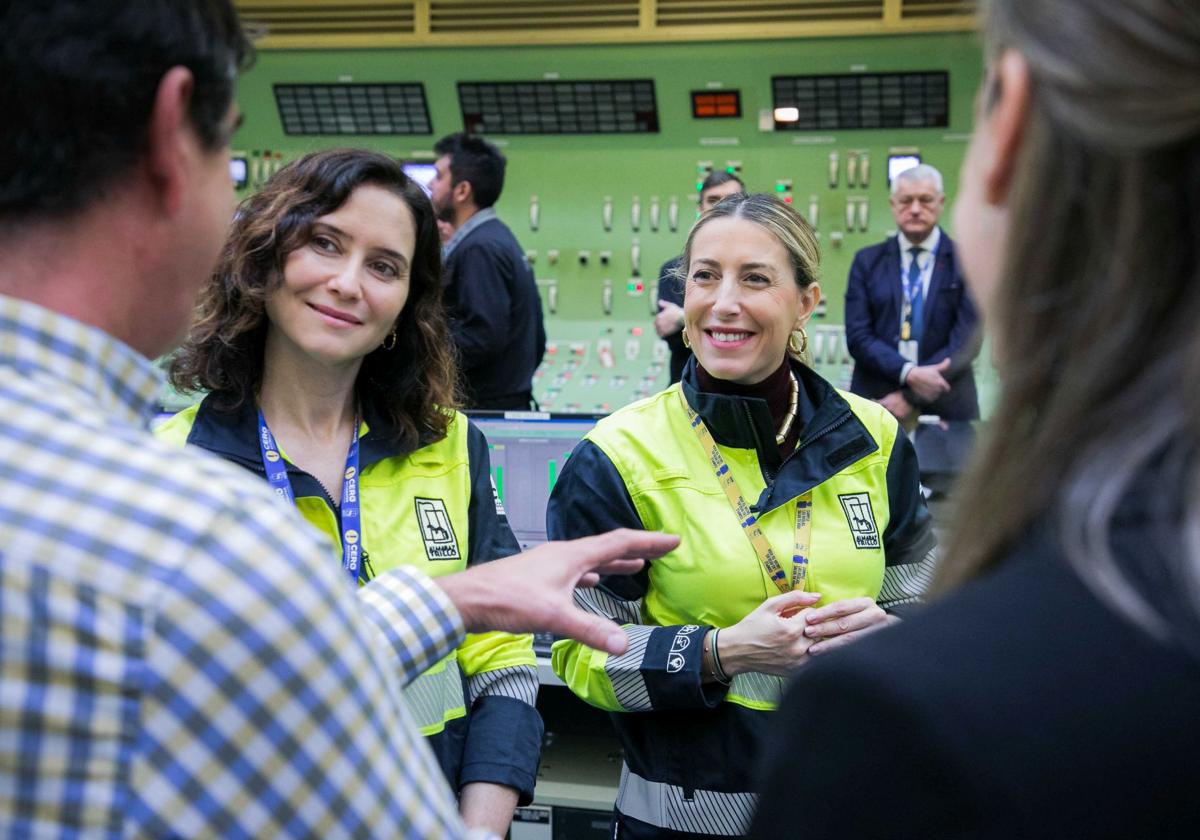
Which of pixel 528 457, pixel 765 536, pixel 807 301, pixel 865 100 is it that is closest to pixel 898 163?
pixel 865 100

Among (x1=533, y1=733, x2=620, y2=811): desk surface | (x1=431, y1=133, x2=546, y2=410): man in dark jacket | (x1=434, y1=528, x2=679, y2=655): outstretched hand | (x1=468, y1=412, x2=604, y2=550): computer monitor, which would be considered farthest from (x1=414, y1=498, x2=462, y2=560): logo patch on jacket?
(x1=431, y1=133, x2=546, y2=410): man in dark jacket

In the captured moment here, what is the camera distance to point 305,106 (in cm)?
695

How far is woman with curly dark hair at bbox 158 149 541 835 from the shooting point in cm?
186

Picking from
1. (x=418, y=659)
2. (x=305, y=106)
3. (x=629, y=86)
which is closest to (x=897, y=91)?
(x=629, y=86)

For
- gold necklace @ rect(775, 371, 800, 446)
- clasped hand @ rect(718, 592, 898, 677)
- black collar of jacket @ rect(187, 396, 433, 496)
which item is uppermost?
black collar of jacket @ rect(187, 396, 433, 496)

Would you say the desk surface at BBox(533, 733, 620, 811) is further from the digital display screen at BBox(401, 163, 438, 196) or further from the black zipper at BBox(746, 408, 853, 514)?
the digital display screen at BBox(401, 163, 438, 196)

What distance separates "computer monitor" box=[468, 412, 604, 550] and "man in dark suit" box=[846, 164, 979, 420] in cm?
225

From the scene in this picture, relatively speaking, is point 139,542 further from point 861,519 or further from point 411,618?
point 861,519

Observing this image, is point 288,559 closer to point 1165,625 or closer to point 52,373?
point 52,373

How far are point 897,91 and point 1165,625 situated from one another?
20.7 feet

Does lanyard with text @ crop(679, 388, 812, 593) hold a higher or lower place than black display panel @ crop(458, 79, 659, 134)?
higher

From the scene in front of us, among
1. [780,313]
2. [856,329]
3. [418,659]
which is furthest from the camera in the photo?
[856,329]

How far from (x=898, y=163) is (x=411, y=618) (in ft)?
19.6

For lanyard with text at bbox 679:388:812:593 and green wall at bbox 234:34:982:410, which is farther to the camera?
green wall at bbox 234:34:982:410
